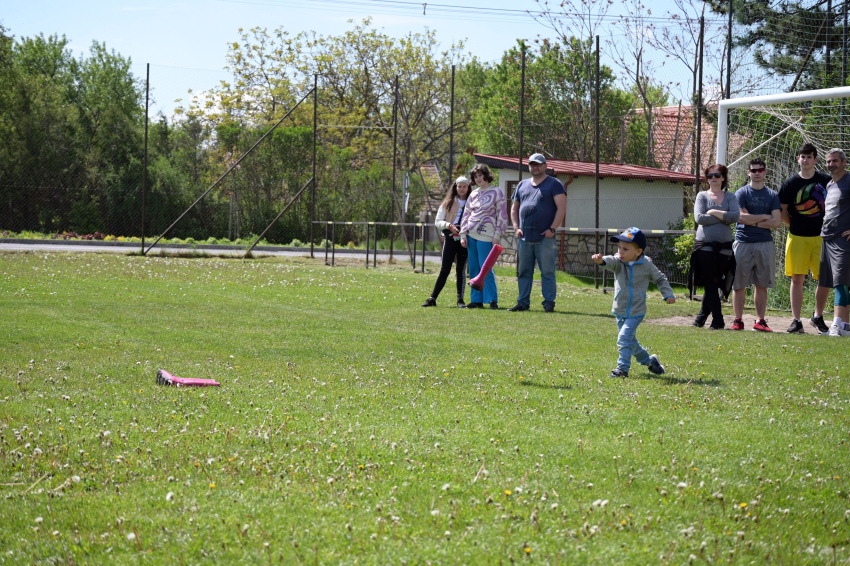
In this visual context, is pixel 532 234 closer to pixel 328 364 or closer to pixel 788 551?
pixel 328 364

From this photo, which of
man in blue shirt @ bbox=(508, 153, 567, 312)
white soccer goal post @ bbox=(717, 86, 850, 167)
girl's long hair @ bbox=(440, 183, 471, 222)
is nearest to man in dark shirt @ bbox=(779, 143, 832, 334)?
white soccer goal post @ bbox=(717, 86, 850, 167)

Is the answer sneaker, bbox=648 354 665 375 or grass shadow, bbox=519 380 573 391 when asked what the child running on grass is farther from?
grass shadow, bbox=519 380 573 391

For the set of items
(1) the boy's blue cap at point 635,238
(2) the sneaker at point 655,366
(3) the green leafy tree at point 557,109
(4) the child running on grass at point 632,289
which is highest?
(3) the green leafy tree at point 557,109

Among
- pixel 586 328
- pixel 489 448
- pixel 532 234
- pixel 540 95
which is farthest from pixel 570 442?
pixel 540 95

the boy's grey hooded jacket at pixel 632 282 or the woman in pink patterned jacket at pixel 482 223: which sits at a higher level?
the woman in pink patterned jacket at pixel 482 223

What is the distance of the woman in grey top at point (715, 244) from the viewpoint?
407 inches

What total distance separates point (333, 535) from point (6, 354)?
4.78m

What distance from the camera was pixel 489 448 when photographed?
4.45 metres

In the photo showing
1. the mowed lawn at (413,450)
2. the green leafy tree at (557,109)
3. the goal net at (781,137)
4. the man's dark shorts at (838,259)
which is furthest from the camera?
the green leafy tree at (557,109)

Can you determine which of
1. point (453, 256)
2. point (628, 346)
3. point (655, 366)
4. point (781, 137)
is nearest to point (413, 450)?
point (628, 346)

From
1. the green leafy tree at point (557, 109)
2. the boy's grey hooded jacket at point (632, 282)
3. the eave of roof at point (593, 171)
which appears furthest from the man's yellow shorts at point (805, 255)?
the green leafy tree at point (557, 109)

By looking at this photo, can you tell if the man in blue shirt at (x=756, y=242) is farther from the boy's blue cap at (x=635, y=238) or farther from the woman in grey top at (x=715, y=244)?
the boy's blue cap at (x=635, y=238)

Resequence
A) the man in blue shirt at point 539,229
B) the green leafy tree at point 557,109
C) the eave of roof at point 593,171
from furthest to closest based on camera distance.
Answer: the green leafy tree at point 557,109, the eave of roof at point 593,171, the man in blue shirt at point 539,229

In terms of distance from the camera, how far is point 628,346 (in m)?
6.76
